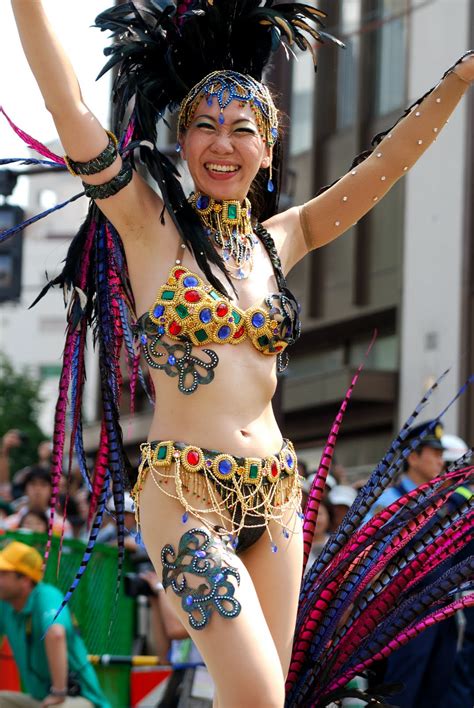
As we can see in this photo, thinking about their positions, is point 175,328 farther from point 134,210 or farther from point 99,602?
point 99,602

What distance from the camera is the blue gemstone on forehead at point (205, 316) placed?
3.70 metres

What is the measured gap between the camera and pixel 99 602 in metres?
7.87

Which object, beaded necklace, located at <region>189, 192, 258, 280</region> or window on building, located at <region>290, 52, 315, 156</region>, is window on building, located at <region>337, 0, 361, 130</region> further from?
beaded necklace, located at <region>189, 192, 258, 280</region>

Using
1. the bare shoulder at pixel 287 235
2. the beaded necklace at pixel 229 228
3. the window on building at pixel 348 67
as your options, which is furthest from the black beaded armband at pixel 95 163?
the window on building at pixel 348 67

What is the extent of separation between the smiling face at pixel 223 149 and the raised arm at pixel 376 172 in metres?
0.31

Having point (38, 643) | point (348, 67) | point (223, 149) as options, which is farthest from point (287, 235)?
point (348, 67)

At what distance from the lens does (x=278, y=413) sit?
24.5ft

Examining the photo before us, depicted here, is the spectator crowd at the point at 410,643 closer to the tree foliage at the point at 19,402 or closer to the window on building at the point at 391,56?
the window on building at the point at 391,56

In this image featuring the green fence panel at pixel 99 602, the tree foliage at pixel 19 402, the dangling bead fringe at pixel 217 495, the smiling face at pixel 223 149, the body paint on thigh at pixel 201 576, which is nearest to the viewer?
the body paint on thigh at pixel 201 576

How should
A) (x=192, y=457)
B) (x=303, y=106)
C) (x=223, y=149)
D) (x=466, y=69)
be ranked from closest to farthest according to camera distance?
(x=192, y=457)
(x=223, y=149)
(x=466, y=69)
(x=303, y=106)

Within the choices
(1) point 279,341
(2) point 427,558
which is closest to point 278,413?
(2) point 427,558

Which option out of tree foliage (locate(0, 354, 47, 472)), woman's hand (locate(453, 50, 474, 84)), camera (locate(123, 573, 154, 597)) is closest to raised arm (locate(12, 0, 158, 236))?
woman's hand (locate(453, 50, 474, 84))

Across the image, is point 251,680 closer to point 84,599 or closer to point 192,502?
point 192,502

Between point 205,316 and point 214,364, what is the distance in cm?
13
